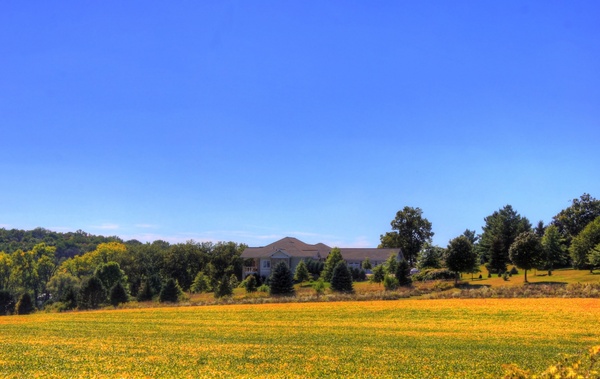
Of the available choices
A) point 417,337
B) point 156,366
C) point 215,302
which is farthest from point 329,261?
point 156,366

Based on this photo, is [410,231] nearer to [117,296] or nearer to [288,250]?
[288,250]

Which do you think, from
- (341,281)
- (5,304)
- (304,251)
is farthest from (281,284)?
(5,304)

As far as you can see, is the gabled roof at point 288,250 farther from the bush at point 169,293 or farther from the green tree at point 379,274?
the bush at point 169,293

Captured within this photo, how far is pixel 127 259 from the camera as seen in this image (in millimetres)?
96312

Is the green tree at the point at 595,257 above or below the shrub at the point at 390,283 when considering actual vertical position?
above

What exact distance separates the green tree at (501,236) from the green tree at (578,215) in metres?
7.31

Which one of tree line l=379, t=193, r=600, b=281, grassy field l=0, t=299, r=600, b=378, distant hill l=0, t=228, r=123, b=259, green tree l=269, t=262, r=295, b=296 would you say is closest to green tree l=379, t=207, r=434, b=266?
tree line l=379, t=193, r=600, b=281

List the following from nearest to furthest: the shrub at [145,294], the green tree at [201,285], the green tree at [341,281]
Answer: the green tree at [341,281] < the shrub at [145,294] < the green tree at [201,285]

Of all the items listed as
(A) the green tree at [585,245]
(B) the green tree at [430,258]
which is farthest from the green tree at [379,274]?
(A) the green tree at [585,245]

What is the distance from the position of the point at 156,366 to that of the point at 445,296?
110 ft

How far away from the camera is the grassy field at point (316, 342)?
15578 millimetres

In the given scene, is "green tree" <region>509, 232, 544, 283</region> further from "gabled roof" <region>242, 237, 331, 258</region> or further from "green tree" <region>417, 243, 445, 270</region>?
"gabled roof" <region>242, 237, 331, 258</region>

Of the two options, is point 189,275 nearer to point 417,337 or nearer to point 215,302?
point 215,302

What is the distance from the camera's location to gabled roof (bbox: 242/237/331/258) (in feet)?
275
